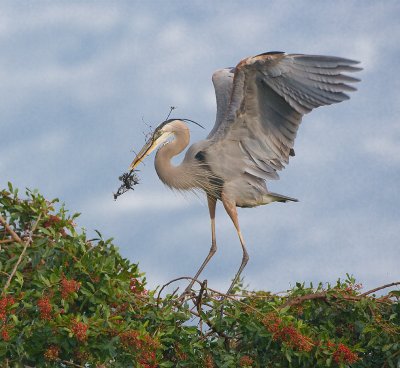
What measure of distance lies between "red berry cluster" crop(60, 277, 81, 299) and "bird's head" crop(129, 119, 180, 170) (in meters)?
3.45

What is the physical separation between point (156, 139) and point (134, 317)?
348 centimetres

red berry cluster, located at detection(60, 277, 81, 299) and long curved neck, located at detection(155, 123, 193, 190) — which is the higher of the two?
long curved neck, located at detection(155, 123, 193, 190)

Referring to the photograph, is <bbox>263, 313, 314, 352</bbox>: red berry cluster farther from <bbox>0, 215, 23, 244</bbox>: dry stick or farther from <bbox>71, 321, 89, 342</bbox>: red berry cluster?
<bbox>0, 215, 23, 244</bbox>: dry stick

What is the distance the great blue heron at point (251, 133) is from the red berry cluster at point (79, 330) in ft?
8.66

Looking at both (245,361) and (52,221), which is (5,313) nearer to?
(52,221)

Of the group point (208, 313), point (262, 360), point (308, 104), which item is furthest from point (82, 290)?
point (308, 104)

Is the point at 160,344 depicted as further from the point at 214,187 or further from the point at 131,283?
the point at 214,187

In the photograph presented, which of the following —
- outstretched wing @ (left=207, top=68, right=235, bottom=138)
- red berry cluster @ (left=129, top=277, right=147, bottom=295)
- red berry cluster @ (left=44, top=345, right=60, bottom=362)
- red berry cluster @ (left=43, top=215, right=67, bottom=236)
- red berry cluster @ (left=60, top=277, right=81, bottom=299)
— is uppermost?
outstretched wing @ (left=207, top=68, right=235, bottom=138)

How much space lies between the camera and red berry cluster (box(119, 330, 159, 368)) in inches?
164

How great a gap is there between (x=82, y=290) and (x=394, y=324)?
6.30 ft

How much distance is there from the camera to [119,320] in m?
4.44

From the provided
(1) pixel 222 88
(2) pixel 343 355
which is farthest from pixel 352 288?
(1) pixel 222 88

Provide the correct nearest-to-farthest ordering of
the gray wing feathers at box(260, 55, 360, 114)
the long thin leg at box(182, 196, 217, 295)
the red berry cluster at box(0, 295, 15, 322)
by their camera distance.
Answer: the red berry cluster at box(0, 295, 15, 322)
the gray wing feathers at box(260, 55, 360, 114)
the long thin leg at box(182, 196, 217, 295)

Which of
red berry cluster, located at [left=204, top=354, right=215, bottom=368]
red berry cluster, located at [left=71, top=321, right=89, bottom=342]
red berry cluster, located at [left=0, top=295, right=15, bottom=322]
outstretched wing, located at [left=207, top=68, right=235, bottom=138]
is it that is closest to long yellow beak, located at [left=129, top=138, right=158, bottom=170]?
outstretched wing, located at [left=207, top=68, right=235, bottom=138]
